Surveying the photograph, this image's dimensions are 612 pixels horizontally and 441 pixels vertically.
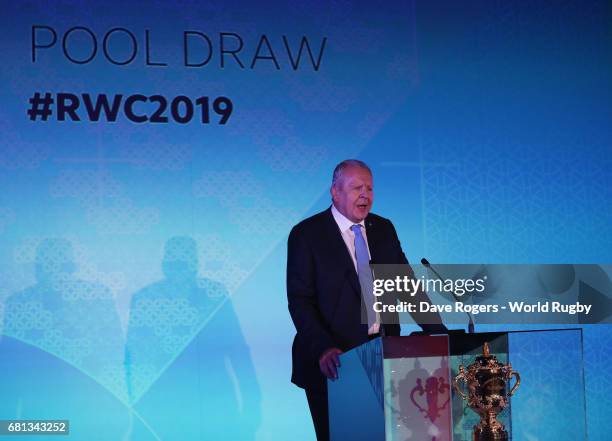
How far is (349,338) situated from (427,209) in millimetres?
1655

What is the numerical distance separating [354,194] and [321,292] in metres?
0.48

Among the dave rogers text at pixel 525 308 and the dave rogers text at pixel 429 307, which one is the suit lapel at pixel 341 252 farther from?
the dave rogers text at pixel 525 308

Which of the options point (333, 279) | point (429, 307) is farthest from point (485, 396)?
point (429, 307)

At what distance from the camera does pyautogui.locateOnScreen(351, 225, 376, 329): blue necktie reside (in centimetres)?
378

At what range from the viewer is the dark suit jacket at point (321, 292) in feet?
12.1

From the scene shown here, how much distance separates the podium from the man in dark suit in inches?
44.2

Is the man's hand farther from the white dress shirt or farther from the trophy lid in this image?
the white dress shirt

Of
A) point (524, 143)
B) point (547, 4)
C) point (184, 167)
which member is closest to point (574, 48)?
point (547, 4)

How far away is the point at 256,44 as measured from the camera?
5047 millimetres

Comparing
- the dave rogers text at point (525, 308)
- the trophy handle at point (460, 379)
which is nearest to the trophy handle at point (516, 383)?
the trophy handle at point (460, 379)

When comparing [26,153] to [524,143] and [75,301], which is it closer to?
[75,301]

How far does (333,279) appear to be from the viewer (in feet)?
12.3

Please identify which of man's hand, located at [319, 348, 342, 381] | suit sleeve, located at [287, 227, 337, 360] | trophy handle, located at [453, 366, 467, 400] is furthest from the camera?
suit sleeve, located at [287, 227, 337, 360]

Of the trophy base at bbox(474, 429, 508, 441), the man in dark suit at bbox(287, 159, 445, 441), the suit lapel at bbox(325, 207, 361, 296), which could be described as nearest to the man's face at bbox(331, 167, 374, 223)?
the man in dark suit at bbox(287, 159, 445, 441)
